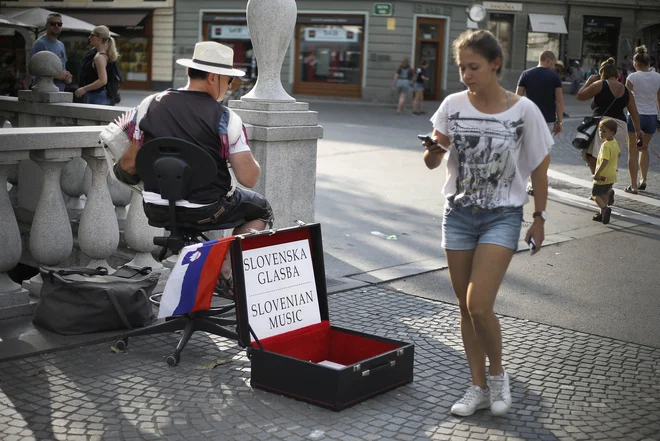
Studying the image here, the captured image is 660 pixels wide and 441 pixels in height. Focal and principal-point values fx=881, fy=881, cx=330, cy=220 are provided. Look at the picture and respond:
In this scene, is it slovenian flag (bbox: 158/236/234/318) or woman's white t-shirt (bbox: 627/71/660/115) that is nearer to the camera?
slovenian flag (bbox: 158/236/234/318)

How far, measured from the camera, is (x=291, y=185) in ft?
22.0

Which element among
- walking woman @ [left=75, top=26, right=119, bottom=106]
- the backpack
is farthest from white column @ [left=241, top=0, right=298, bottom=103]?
the backpack

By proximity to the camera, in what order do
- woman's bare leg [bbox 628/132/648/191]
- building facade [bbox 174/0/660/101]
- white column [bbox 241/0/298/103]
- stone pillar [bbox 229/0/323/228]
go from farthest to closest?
building facade [bbox 174/0/660/101]
woman's bare leg [bbox 628/132/648/191]
white column [bbox 241/0/298/103]
stone pillar [bbox 229/0/323/228]

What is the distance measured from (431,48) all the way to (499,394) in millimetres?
31473

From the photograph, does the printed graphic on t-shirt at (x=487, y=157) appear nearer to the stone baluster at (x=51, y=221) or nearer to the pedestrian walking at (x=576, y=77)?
the stone baluster at (x=51, y=221)

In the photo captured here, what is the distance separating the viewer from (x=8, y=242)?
17.3 ft

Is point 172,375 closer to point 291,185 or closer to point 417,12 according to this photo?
point 291,185

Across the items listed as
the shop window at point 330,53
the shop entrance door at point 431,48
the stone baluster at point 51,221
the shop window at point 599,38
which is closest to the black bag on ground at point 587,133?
the stone baluster at point 51,221

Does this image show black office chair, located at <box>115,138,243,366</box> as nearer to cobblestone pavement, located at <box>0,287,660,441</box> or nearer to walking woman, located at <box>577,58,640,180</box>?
cobblestone pavement, located at <box>0,287,660,441</box>

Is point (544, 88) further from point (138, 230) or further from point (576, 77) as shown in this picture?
point (576, 77)

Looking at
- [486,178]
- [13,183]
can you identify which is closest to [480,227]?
[486,178]

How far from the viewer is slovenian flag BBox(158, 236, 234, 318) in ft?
14.5

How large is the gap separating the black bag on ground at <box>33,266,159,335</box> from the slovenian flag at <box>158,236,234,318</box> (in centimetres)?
50

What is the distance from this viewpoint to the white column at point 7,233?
5.18m
